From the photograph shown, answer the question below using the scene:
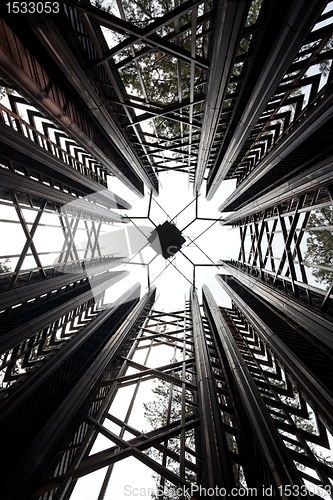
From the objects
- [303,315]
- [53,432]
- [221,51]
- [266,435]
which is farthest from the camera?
[303,315]

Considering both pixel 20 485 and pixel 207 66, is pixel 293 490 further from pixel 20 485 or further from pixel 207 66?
pixel 207 66

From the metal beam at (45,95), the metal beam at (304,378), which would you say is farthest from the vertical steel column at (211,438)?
the metal beam at (45,95)

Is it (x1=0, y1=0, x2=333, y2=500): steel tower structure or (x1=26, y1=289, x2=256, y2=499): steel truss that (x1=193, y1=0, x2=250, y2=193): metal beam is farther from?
(x1=26, y1=289, x2=256, y2=499): steel truss

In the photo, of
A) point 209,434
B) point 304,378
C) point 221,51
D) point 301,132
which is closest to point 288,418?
point 304,378

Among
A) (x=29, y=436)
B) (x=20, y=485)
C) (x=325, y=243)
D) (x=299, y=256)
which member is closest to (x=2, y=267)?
(x=29, y=436)

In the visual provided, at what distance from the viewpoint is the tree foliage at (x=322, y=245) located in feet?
51.8

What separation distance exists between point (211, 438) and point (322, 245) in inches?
617

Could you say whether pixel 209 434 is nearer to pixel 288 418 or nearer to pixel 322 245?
pixel 288 418

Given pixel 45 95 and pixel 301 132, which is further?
pixel 301 132

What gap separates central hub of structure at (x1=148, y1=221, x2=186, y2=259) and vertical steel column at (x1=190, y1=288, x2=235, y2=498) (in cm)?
1146

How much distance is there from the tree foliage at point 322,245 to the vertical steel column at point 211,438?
1175 centimetres

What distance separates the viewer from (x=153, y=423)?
28.5 feet

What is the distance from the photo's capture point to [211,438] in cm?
526

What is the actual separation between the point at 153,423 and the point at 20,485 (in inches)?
208
